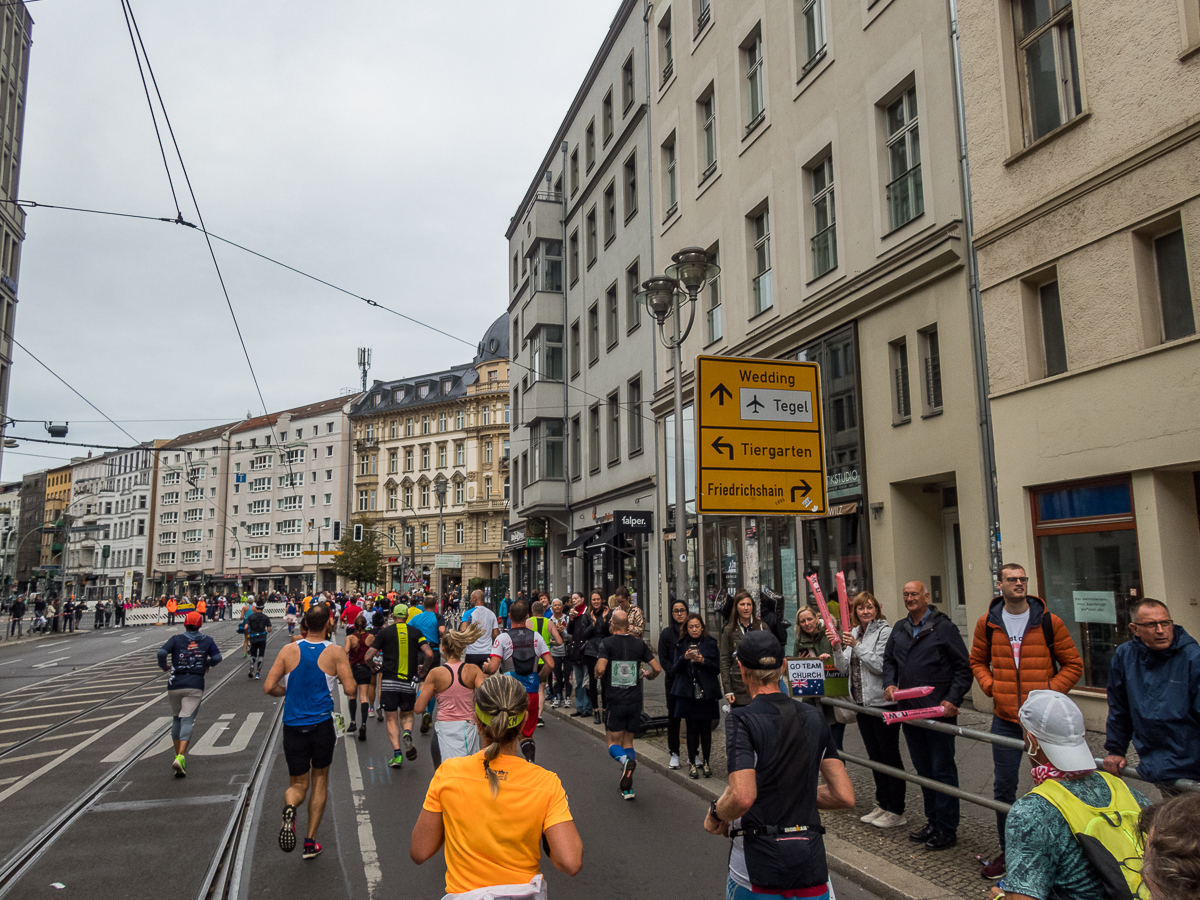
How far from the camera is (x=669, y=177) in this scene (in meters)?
24.6

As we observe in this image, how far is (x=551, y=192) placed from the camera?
36.5 meters

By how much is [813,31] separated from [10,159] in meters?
44.4

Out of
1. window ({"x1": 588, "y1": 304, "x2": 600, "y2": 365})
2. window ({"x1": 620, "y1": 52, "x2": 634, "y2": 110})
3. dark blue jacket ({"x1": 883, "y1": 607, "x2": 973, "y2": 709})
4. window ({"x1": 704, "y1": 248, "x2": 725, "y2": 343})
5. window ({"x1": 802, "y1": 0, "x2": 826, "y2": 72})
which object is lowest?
dark blue jacket ({"x1": 883, "y1": 607, "x2": 973, "y2": 709})

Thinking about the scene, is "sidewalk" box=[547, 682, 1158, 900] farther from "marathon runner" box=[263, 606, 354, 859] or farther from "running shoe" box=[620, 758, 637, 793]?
"marathon runner" box=[263, 606, 354, 859]

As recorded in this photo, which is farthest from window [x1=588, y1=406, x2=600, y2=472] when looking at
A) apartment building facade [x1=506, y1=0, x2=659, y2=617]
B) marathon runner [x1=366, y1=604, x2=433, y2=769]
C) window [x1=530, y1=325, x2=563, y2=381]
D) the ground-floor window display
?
the ground-floor window display

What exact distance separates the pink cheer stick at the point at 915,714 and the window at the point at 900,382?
8.22 metres

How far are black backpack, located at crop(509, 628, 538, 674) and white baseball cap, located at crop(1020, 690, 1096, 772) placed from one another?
7.19 meters

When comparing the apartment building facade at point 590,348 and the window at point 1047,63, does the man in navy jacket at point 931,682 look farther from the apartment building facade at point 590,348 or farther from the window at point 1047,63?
the apartment building facade at point 590,348

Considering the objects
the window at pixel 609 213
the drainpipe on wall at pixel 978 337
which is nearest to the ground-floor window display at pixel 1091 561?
the drainpipe on wall at pixel 978 337

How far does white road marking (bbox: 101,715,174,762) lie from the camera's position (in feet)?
35.3

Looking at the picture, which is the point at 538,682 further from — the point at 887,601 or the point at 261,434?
the point at 261,434

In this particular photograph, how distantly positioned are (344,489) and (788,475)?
270 feet

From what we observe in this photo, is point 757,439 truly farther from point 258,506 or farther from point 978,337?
point 258,506

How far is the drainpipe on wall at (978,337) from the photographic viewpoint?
12.0m
